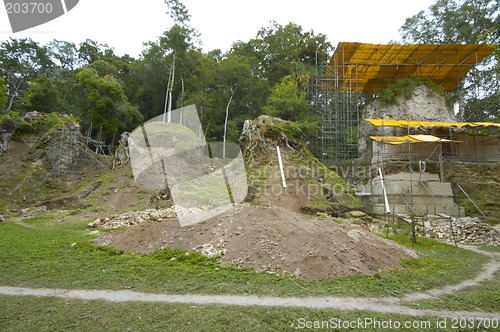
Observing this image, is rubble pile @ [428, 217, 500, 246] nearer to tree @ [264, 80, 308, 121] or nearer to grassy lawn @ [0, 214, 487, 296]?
grassy lawn @ [0, 214, 487, 296]

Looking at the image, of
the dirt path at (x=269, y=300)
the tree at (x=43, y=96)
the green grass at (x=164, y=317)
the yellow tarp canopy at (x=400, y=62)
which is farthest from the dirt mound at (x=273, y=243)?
the tree at (x=43, y=96)

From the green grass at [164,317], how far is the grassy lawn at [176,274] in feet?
2.30

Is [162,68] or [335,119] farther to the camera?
[162,68]

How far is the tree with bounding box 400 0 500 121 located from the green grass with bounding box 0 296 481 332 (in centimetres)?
2568

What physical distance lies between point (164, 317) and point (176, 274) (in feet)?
6.01

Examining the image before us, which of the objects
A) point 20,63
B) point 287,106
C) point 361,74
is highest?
point 20,63

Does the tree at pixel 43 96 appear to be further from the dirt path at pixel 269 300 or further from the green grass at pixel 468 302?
the green grass at pixel 468 302

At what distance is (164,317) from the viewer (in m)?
3.94

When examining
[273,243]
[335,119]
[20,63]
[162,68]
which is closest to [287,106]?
[335,119]

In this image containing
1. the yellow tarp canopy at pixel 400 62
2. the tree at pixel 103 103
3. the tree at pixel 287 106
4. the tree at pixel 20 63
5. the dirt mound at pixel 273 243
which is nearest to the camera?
the dirt mound at pixel 273 243

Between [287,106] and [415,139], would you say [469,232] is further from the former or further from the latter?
[287,106]

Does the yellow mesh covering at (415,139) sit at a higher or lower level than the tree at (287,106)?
lower

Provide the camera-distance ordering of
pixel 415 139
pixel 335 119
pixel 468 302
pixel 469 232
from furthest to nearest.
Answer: pixel 335 119, pixel 415 139, pixel 469 232, pixel 468 302

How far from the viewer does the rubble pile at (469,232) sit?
1100 centimetres
